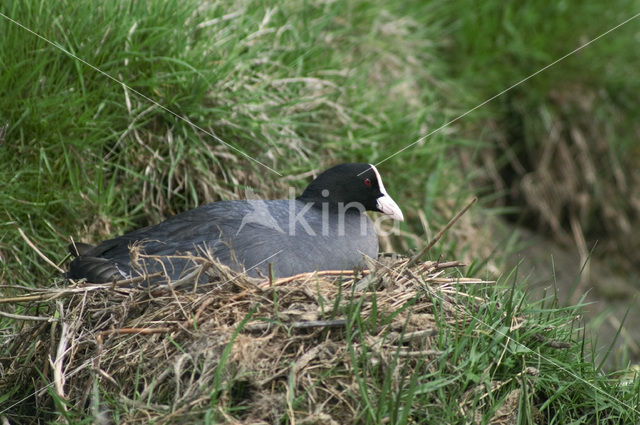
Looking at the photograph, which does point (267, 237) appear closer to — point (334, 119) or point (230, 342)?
point (230, 342)

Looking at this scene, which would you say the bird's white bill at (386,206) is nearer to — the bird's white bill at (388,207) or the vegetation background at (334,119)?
the bird's white bill at (388,207)

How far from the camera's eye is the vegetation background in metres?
3.15

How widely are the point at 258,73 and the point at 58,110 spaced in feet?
3.19

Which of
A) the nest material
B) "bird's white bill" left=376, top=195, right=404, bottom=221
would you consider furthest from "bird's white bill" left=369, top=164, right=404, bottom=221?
the nest material

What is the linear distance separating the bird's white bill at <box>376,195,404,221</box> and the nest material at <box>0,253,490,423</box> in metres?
0.53

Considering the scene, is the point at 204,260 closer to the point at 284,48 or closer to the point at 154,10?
the point at 154,10

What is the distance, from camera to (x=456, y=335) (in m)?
2.22

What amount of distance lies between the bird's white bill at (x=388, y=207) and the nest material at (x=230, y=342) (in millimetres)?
529

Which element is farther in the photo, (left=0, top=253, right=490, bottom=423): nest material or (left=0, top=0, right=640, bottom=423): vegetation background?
(left=0, top=0, right=640, bottom=423): vegetation background

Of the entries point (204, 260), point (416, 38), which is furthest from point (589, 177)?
point (204, 260)

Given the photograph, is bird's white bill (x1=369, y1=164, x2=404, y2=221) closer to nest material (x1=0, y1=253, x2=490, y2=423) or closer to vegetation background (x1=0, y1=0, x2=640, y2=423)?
vegetation background (x1=0, y1=0, x2=640, y2=423)

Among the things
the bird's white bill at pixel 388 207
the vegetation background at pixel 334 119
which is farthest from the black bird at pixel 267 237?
the vegetation background at pixel 334 119

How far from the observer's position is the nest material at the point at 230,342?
209cm

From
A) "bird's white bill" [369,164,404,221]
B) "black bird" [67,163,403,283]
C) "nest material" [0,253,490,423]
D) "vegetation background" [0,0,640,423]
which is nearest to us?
"nest material" [0,253,490,423]
